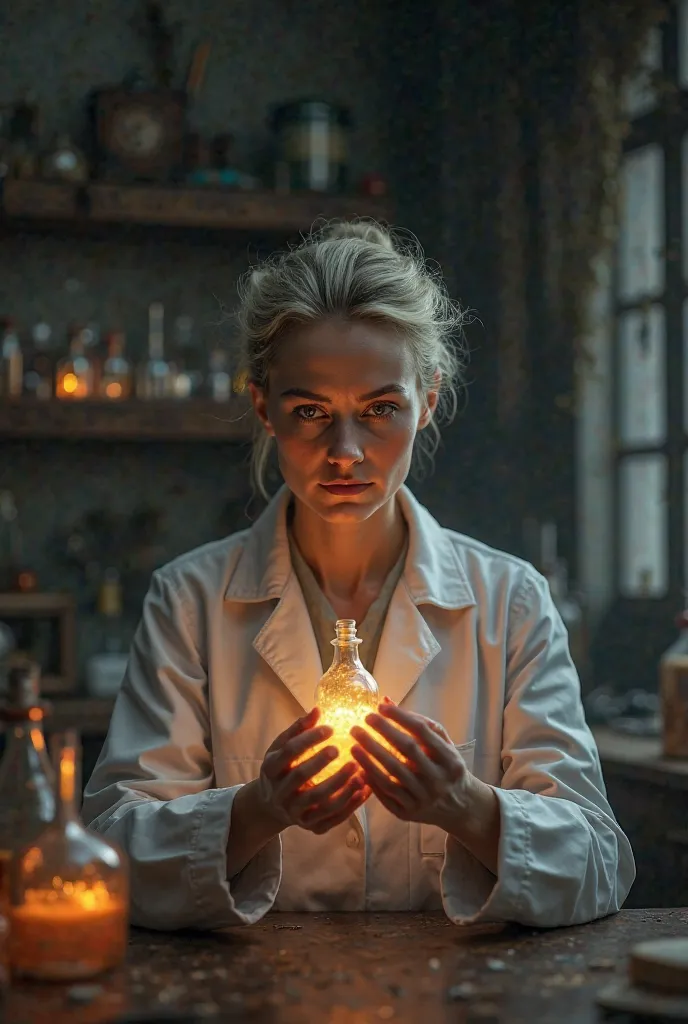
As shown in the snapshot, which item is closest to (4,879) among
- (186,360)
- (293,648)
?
(293,648)

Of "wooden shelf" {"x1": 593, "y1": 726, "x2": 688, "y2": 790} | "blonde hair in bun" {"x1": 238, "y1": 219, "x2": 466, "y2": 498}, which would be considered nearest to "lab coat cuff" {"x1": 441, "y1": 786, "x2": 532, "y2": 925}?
"blonde hair in bun" {"x1": 238, "y1": 219, "x2": 466, "y2": 498}

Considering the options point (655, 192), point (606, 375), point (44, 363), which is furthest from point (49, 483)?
point (655, 192)

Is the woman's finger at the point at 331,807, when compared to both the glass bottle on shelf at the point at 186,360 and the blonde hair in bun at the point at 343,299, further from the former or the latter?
the glass bottle on shelf at the point at 186,360

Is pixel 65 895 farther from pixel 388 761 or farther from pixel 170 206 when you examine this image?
pixel 170 206

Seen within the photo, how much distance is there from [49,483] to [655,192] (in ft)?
6.69

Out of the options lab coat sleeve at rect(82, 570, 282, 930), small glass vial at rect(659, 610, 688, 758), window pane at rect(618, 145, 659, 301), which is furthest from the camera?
window pane at rect(618, 145, 659, 301)

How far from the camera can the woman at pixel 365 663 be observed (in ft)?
4.97

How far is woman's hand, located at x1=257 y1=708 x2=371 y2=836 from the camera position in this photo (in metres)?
1.39

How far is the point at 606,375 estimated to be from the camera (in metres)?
4.11

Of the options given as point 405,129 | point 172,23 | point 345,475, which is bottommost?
point 345,475

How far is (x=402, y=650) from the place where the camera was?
1800 mm

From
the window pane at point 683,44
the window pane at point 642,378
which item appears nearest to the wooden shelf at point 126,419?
the window pane at point 642,378

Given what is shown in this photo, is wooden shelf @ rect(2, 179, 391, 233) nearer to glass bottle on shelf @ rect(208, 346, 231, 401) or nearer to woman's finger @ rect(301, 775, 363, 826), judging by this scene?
glass bottle on shelf @ rect(208, 346, 231, 401)

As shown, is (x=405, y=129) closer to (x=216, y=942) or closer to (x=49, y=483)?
(x=49, y=483)
